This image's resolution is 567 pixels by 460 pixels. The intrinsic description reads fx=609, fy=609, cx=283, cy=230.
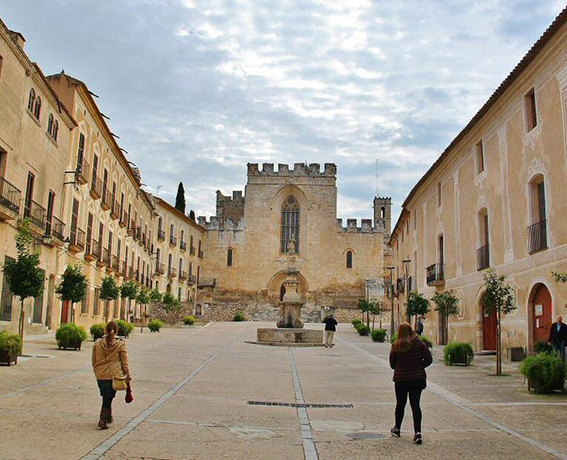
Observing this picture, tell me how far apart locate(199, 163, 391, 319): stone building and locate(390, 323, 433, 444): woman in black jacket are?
5620 centimetres

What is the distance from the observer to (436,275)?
29.0m

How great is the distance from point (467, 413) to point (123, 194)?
1310 inches

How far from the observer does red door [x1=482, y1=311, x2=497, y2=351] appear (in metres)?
22.7

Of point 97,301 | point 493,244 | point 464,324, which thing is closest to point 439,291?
point 464,324

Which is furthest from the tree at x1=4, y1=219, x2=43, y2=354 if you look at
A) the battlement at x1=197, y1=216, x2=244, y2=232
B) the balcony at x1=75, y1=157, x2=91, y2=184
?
the battlement at x1=197, y1=216, x2=244, y2=232

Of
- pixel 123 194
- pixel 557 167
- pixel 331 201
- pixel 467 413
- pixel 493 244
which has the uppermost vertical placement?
pixel 331 201

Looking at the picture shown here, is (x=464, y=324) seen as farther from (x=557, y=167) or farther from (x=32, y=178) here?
(x=32, y=178)

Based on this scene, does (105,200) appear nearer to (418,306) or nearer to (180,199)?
(418,306)

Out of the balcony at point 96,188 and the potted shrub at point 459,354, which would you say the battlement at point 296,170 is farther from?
the potted shrub at point 459,354

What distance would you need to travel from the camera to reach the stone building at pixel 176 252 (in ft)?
185

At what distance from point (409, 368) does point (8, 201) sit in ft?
50.9

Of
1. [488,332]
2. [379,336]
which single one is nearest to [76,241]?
[379,336]

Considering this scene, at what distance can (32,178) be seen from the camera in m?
22.2

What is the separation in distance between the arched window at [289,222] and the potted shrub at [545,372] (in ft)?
178
